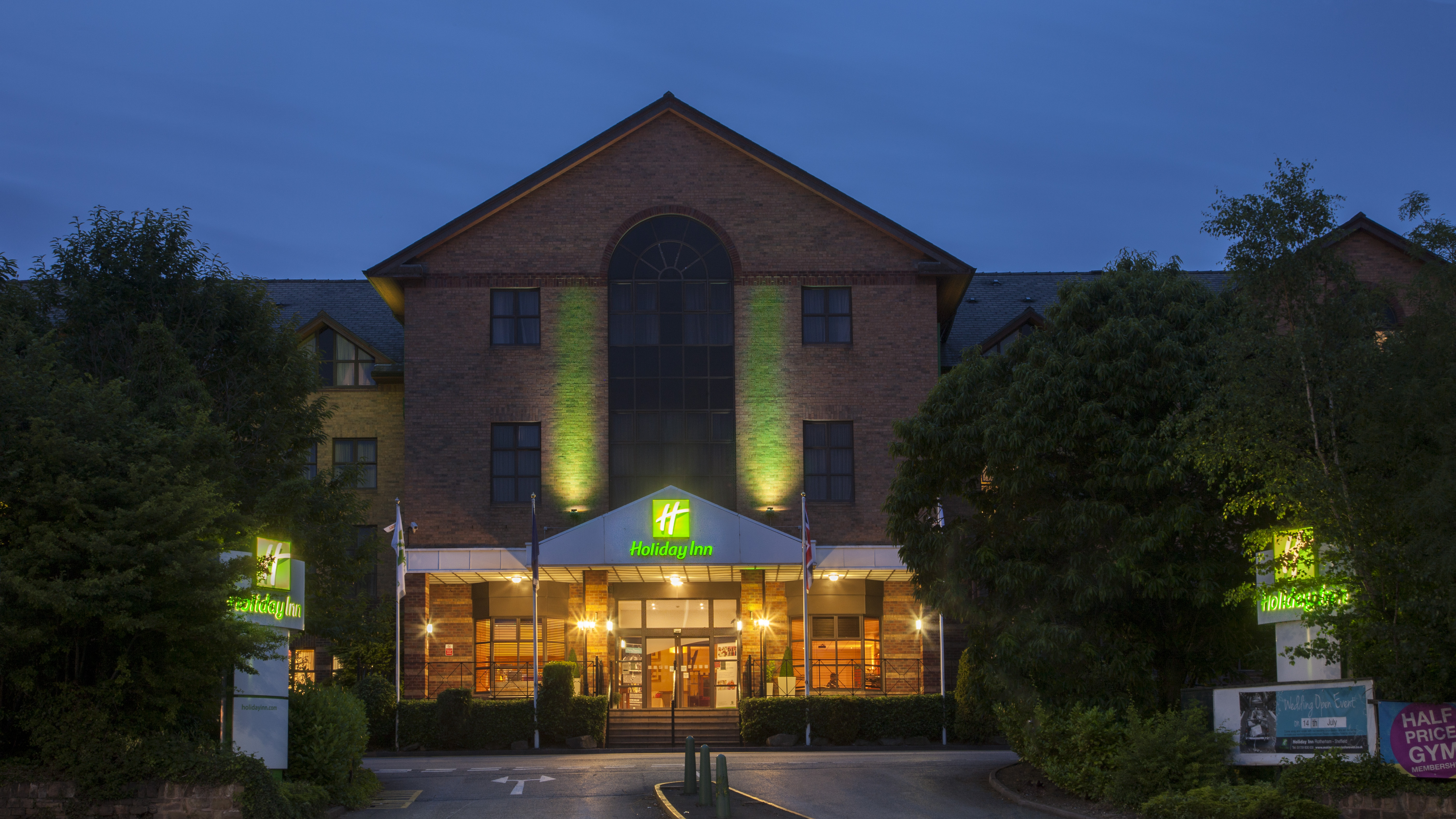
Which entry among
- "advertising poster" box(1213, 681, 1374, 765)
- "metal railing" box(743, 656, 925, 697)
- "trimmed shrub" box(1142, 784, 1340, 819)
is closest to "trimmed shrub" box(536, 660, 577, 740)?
"metal railing" box(743, 656, 925, 697)

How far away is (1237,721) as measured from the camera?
18.3m

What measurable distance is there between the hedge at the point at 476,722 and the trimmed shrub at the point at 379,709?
314 mm

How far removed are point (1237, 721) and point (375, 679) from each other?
67.3ft

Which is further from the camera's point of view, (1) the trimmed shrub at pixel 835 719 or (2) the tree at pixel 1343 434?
(1) the trimmed shrub at pixel 835 719

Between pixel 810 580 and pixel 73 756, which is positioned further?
pixel 810 580

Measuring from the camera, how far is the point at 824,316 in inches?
1426

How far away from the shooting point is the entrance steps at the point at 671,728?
32.4m

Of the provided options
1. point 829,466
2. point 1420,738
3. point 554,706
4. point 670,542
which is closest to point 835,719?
point 670,542

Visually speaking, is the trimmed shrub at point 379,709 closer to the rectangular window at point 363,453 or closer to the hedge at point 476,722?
the hedge at point 476,722

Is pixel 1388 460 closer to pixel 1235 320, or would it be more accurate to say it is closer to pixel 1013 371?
pixel 1235 320

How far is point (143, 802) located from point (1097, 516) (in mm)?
13417

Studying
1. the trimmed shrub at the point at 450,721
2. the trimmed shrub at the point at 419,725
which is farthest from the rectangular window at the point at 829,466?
the trimmed shrub at the point at 419,725

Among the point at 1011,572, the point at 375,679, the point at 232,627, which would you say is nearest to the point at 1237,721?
the point at 1011,572

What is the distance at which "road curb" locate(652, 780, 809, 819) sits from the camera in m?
17.7
